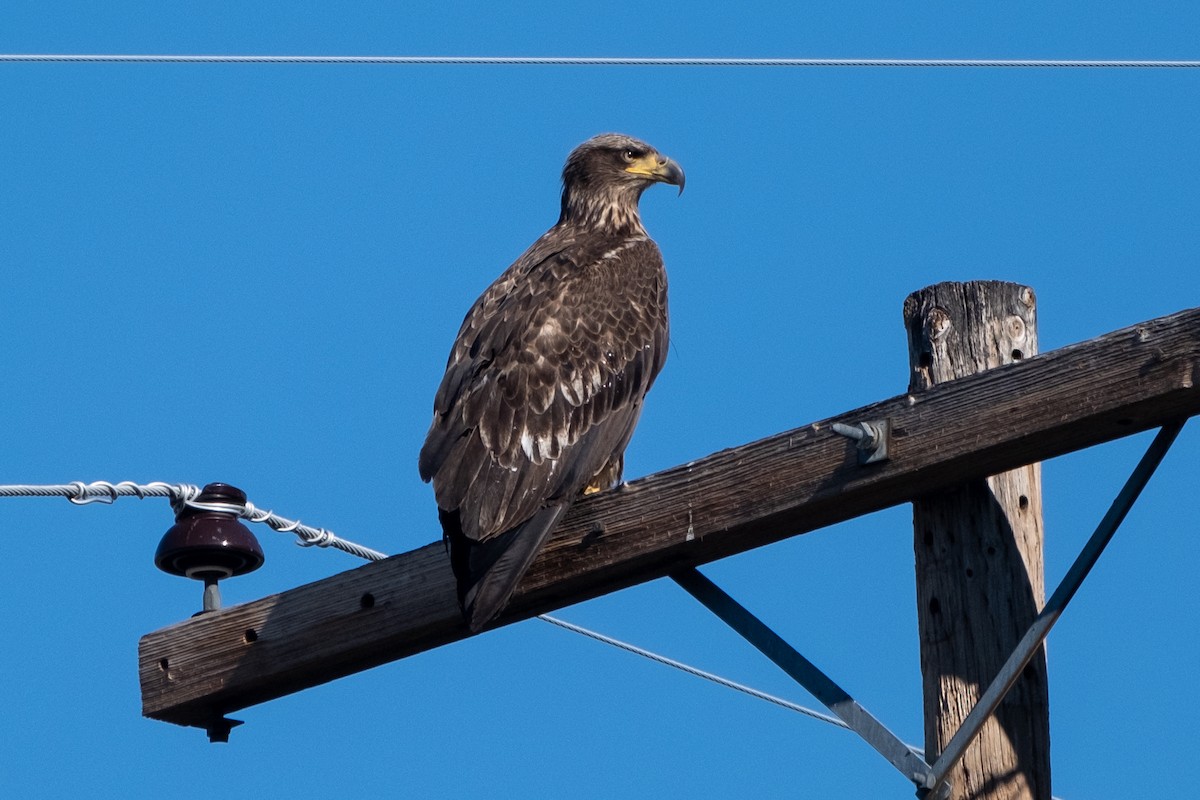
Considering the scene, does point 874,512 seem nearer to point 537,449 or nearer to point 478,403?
point 537,449

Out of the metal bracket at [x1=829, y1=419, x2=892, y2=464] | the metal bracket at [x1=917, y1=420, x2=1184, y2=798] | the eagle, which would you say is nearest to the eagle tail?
the eagle

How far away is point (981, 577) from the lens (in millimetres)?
4289

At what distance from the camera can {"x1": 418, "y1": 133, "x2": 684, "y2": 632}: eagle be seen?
4758 millimetres

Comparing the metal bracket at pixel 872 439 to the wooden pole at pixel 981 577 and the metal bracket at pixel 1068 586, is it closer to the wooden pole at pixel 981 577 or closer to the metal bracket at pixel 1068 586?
the wooden pole at pixel 981 577

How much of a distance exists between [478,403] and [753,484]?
1306mm

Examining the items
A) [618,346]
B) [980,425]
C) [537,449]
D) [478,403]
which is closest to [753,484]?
[980,425]

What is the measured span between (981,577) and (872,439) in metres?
0.46

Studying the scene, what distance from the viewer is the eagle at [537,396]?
4.76m

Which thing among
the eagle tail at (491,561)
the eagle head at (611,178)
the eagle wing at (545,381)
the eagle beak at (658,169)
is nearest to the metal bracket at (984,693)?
the eagle tail at (491,561)

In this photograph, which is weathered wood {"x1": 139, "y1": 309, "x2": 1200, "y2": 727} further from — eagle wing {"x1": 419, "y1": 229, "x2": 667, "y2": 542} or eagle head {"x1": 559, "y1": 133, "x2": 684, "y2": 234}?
eagle head {"x1": 559, "y1": 133, "x2": 684, "y2": 234}

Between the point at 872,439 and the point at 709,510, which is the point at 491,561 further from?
the point at 872,439

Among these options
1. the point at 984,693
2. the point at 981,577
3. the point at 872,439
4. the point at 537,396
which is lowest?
the point at 984,693

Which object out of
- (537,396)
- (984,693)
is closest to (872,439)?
(984,693)

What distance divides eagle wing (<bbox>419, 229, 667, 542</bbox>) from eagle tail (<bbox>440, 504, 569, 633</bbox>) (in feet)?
0.10
